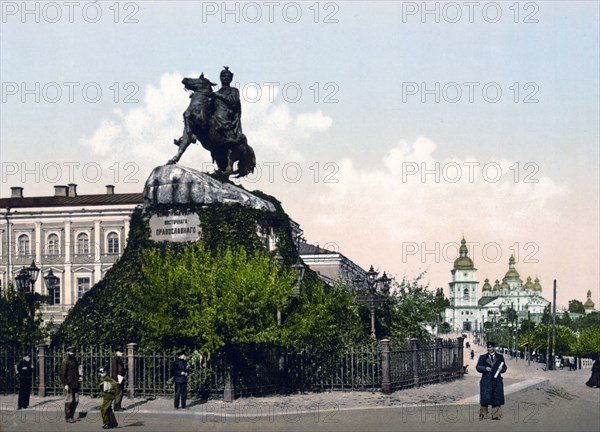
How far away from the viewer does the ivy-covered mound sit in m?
21.8

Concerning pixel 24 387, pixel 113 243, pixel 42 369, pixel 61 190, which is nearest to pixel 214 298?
pixel 24 387

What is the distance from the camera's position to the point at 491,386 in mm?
18578

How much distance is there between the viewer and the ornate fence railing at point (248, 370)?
22875 millimetres

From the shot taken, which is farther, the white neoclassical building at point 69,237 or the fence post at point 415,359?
the white neoclassical building at point 69,237

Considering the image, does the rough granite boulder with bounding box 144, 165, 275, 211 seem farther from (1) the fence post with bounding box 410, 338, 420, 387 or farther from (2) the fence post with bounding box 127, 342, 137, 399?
(1) the fence post with bounding box 410, 338, 420, 387

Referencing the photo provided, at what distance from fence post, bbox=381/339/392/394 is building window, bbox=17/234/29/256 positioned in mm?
54697

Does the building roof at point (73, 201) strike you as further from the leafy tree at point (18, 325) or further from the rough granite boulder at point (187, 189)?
the leafy tree at point (18, 325)

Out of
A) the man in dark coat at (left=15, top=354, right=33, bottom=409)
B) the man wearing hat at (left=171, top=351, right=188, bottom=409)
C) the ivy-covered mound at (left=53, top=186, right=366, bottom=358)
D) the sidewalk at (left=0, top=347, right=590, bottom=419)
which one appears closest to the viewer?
the sidewalk at (left=0, top=347, right=590, bottom=419)

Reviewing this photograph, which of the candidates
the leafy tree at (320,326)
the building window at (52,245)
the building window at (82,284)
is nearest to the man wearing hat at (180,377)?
the leafy tree at (320,326)

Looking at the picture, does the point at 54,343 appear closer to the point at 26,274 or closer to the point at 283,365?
the point at 26,274

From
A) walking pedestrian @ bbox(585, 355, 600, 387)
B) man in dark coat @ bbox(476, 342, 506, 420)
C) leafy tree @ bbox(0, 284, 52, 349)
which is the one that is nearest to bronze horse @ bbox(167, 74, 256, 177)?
leafy tree @ bbox(0, 284, 52, 349)

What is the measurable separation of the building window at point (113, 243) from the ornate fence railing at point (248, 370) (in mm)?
48583

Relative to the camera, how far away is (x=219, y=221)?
86.3ft

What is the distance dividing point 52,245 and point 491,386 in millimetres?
60507
